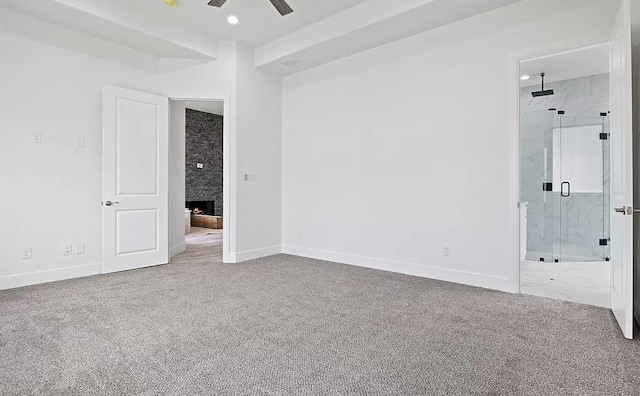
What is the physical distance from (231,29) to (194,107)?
545 centimetres

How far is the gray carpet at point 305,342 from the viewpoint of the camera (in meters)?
1.82

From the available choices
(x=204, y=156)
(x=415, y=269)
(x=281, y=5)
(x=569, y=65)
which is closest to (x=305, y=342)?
(x=415, y=269)

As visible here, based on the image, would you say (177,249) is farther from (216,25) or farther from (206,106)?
(206,106)

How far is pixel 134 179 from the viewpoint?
4.51 metres

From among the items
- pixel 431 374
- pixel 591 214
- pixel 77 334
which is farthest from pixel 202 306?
pixel 591 214

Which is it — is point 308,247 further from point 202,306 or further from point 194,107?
point 194,107

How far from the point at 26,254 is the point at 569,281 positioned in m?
5.94

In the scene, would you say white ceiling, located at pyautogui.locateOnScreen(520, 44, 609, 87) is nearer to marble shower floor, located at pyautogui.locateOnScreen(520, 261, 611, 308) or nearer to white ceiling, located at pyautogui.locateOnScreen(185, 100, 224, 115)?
marble shower floor, located at pyautogui.locateOnScreen(520, 261, 611, 308)

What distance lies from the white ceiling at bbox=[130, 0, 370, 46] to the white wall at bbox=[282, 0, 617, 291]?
2.73ft

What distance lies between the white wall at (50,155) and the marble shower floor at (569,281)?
4925 millimetres

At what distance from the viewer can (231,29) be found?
456cm

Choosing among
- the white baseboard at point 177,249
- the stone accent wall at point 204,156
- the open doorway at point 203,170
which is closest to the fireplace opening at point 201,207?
the open doorway at point 203,170

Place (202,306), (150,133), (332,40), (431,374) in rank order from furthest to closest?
1. (150,133)
2. (332,40)
3. (202,306)
4. (431,374)

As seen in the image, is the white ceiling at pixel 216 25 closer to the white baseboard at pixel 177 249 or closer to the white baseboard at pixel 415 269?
the white baseboard at pixel 177 249
